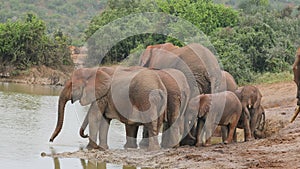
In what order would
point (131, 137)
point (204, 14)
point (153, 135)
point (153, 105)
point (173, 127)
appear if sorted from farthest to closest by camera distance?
point (204, 14)
point (131, 137)
point (173, 127)
point (153, 135)
point (153, 105)

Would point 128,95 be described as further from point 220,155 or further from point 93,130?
point 220,155

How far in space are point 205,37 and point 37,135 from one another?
713 inches

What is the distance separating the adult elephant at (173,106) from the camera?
13086 mm

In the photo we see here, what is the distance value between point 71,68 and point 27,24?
368 centimetres

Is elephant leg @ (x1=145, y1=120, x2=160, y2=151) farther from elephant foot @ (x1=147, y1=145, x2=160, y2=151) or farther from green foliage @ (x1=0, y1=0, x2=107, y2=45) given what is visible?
green foliage @ (x1=0, y1=0, x2=107, y2=45)

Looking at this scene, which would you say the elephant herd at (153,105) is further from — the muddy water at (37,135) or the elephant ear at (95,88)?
the muddy water at (37,135)

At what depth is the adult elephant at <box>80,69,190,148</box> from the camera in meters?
13.1

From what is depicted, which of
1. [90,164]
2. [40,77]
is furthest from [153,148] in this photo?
[40,77]

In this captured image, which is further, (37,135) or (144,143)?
(37,135)

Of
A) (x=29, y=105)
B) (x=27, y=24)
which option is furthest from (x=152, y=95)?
(x=27, y=24)

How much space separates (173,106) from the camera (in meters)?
13.1

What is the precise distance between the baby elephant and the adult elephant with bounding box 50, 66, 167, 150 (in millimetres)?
681

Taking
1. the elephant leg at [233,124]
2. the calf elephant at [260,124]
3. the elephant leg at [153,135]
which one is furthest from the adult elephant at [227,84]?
the elephant leg at [153,135]

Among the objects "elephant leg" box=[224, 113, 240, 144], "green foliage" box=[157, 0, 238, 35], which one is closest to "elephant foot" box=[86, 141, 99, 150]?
"elephant leg" box=[224, 113, 240, 144]
